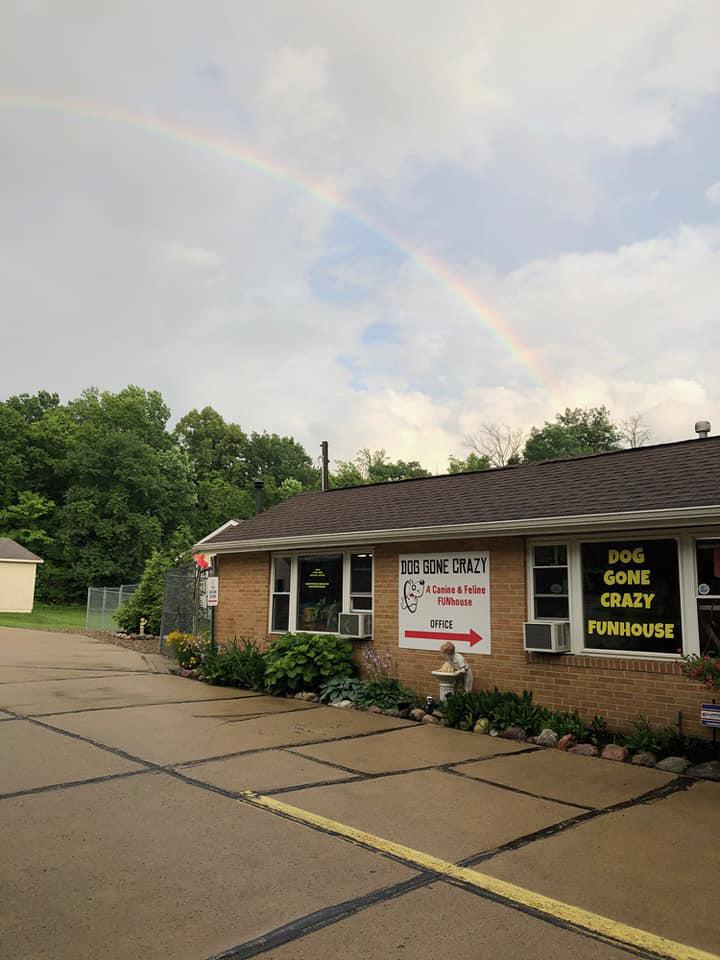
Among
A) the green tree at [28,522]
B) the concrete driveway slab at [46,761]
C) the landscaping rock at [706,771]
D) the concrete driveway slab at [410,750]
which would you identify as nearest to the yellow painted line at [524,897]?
the concrete driveway slab at [410,750]

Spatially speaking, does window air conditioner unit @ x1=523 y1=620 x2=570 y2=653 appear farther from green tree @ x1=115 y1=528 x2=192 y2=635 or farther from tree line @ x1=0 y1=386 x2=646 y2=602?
tree line @ x1=0 y1=386 x2=646 y2=602

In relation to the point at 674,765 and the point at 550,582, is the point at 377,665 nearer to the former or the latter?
the point at 550,582

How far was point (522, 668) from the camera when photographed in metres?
9.17

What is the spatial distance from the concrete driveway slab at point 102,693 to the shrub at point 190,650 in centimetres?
75

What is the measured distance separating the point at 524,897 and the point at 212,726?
540cm

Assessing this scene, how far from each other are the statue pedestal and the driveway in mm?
1110

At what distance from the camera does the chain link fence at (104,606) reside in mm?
25609

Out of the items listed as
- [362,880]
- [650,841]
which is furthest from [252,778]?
[650,841]

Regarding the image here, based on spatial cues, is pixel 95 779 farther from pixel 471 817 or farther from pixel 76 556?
pixel 76 556

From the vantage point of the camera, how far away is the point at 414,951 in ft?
10.9

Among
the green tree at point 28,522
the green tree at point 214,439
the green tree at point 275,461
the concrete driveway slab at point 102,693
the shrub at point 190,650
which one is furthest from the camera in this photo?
the green tree at point 275,461

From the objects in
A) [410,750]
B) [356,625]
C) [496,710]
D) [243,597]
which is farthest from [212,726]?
[243,597]

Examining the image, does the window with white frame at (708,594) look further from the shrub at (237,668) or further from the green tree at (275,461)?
the green tree at (275,461)

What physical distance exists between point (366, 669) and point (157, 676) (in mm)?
4315
